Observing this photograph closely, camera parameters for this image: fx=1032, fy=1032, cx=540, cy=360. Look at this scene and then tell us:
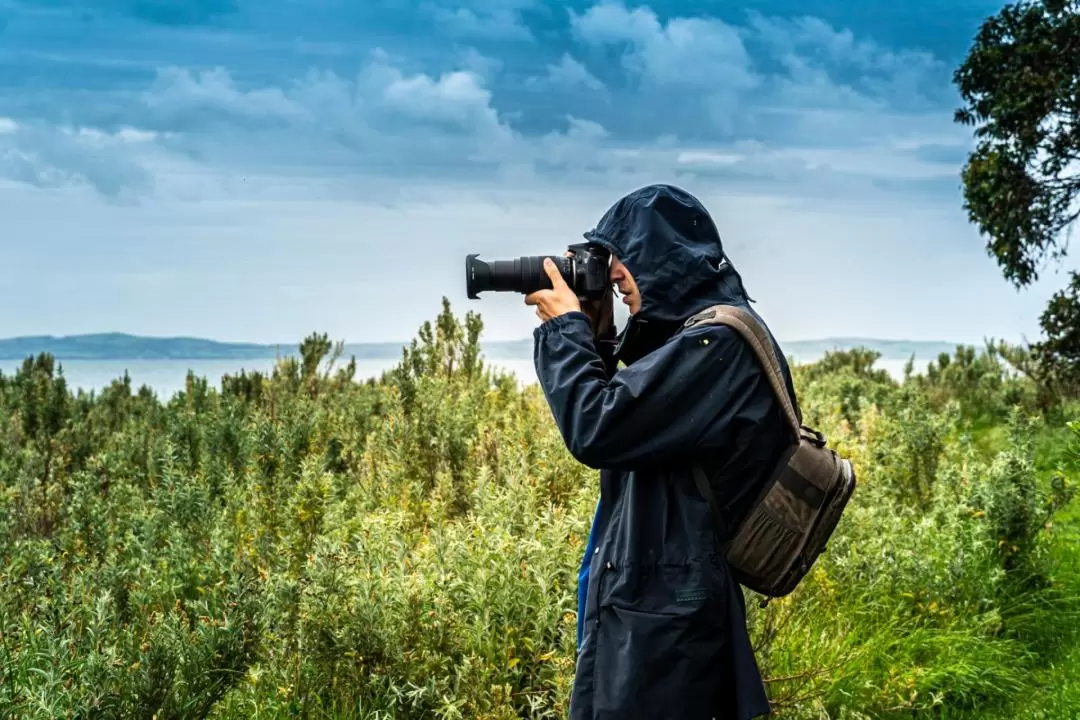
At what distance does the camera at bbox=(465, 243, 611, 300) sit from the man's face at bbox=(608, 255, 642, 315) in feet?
0.08

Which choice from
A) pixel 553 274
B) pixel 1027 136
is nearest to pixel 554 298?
pixel 553 274

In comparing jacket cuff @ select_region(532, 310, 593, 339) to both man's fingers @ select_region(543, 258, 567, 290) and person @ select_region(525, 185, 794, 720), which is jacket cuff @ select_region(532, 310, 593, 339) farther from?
man's fingers @ select_region(543, 258, 567, 290)

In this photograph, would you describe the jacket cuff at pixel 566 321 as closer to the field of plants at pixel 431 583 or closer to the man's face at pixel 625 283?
the man's face at pixel 625 283

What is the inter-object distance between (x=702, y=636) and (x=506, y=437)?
516 centimetres

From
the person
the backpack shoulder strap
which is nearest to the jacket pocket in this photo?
the person

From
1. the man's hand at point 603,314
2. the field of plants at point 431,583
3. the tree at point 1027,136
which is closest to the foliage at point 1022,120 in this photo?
the tree at point 1027,136

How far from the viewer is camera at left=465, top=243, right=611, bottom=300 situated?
293 cm

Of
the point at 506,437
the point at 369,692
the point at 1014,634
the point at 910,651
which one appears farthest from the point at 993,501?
the point at 369,692

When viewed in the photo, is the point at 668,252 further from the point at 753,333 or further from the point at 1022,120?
the point at 1022,120

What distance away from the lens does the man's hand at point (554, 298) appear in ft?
9.38

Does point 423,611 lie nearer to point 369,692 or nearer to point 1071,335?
point 369,692

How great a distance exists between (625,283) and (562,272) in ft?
0.59

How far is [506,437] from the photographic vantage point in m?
7.78

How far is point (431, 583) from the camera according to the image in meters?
4.44
